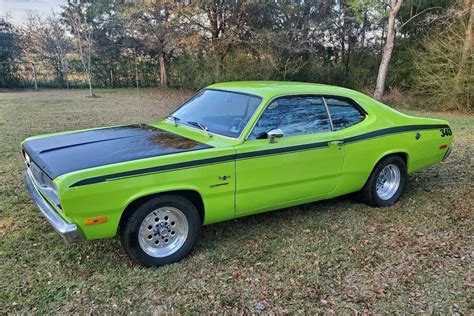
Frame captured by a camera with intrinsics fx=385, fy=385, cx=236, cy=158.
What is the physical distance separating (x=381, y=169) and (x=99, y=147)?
3.28m

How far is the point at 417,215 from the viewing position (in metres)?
4.68

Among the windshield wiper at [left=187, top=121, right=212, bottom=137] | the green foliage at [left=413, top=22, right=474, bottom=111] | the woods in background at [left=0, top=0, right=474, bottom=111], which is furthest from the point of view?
the woods in background at [left=0, top=0, right=474, bottom=111]

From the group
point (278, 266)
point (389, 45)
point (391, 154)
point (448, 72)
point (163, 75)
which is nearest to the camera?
point (278, 266)

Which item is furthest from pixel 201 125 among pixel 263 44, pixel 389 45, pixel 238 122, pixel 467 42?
pixel 263 44

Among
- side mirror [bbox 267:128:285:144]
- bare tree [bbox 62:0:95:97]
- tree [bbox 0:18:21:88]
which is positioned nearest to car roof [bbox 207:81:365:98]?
side mirror [bbox 267:128:285:144]

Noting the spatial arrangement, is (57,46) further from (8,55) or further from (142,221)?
(142,221)

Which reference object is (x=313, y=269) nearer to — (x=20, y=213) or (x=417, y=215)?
(x=417, y=215)

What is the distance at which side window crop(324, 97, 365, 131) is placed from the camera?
4.38m

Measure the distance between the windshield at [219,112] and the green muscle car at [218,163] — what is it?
0.01 metres

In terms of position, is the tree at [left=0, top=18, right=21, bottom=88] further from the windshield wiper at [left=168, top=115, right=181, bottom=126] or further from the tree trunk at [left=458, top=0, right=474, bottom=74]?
the tree trunk at [left=458, top=0, right=474, bottom=74]

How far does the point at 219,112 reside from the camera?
13.9 ft

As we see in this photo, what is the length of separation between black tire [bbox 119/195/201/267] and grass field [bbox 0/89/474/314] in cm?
9

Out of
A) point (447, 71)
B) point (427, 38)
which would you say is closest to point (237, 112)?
point (447, 71)

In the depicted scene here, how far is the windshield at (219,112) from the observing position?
12.8ft
